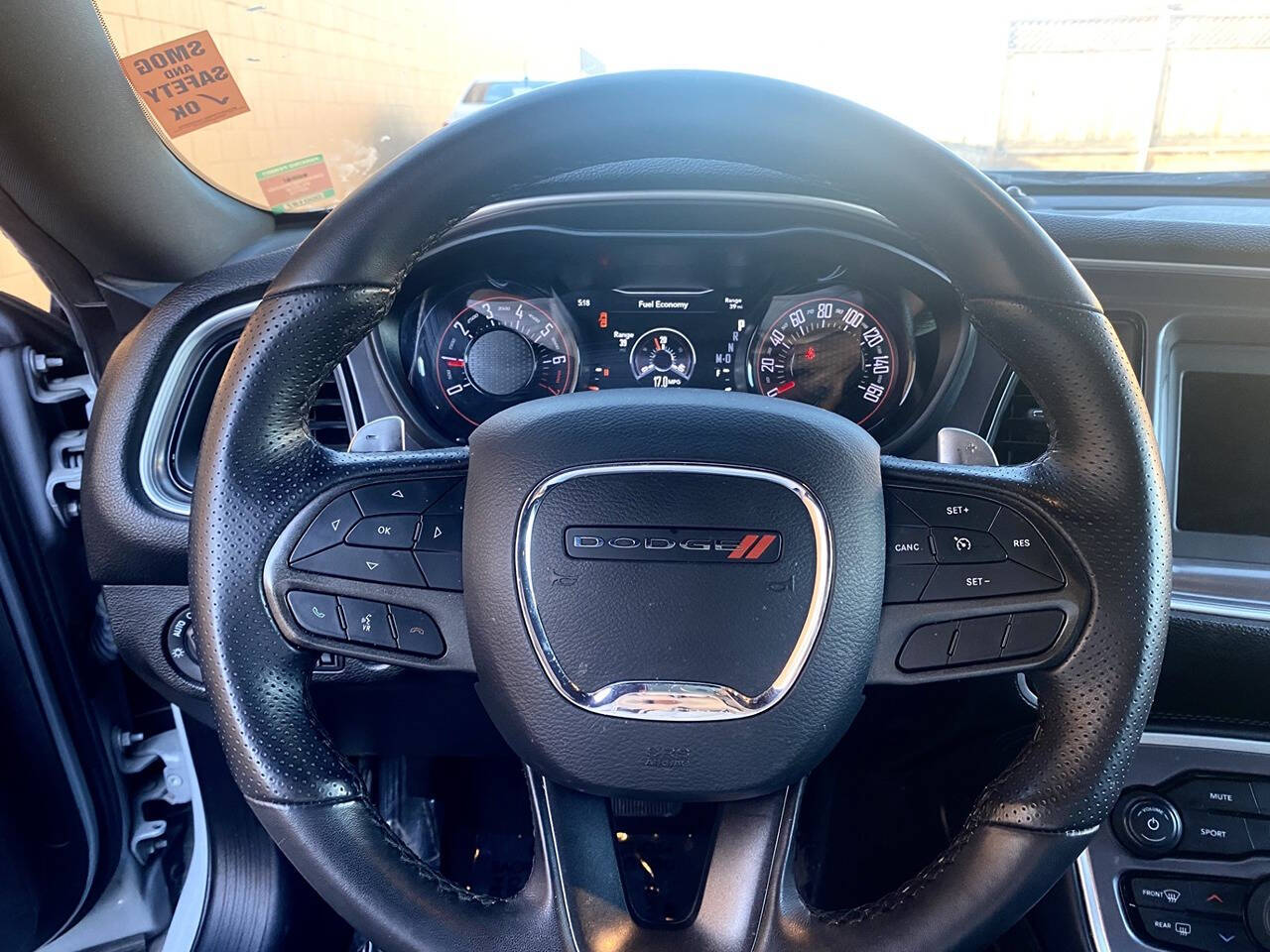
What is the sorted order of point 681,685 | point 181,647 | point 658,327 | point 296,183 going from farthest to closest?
point 296,183 → point 658,327 → point 181,647 → point 681,685

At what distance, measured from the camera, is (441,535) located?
977 mm

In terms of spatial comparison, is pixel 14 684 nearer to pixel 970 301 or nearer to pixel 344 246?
pixel 344 246

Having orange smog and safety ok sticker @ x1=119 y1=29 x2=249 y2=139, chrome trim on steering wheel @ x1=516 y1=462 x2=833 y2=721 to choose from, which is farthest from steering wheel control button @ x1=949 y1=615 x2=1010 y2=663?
orange smog and safety ok sticker @ x1=119 y1=29 x2=249 y2=139

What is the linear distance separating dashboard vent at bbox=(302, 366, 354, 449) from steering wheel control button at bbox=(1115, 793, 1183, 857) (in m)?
1.27

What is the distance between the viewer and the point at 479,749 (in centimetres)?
160

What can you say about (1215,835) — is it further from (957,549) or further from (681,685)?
(681,685)

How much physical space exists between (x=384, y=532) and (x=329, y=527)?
5cm

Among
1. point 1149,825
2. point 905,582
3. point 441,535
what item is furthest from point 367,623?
Result: point 1149,825

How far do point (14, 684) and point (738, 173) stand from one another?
1338mm

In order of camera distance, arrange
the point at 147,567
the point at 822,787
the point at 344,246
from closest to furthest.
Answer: the point at 344,246 → the point at 147,567 → the point at 822,787

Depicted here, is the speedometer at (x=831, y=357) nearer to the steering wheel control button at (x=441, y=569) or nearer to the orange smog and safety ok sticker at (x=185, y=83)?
the steering wheel control button at (x=441, y=569)

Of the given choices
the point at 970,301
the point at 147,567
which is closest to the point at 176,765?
the point at 147,567

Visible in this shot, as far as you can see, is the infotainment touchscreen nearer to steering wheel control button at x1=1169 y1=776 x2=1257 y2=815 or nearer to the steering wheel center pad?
steering wheel control button at x1=1169 y1=776 x2=1257 y2=815

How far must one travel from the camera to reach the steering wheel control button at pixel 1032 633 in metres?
0.92
